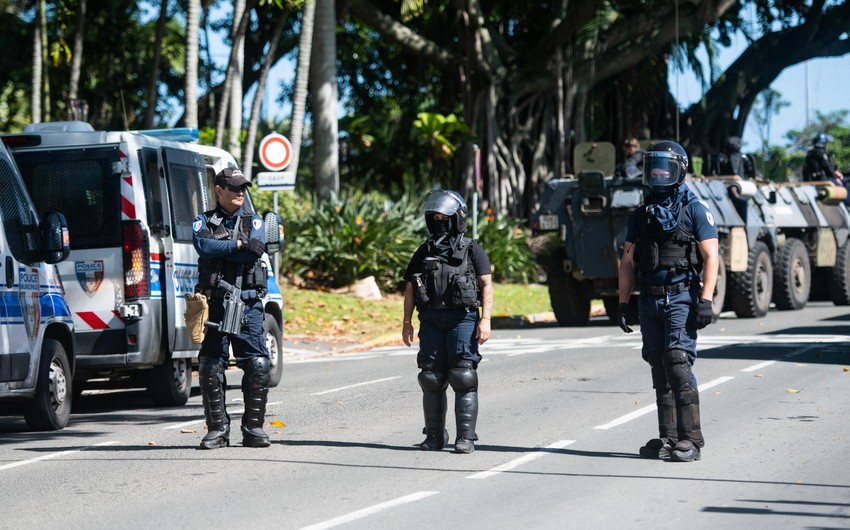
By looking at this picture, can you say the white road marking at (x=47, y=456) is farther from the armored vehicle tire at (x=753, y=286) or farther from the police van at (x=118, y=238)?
the armored vehicle tire at (x=753, y=286)

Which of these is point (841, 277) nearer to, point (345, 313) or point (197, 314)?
point (345, 313)

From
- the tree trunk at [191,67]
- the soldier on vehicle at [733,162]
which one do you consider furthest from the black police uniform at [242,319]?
the soldier on vehicle at [733,162]

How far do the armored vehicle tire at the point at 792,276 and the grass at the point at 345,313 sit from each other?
387 cm

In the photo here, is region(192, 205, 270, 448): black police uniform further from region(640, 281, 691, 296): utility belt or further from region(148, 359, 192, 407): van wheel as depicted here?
region(148, 359, 192, 407): van wheel

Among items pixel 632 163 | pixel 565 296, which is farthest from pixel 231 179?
pixel 565 296

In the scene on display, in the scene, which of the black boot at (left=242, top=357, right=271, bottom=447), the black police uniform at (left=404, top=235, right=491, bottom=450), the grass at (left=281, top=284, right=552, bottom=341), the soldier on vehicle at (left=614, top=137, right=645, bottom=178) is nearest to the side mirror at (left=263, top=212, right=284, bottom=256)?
the black boot at (left=242, top=357, right=271, bottom=447)

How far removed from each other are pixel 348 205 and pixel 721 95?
1694 cm

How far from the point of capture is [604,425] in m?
10.0

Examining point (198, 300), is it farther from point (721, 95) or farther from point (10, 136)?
point (721, 95)

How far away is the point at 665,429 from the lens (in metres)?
8.44

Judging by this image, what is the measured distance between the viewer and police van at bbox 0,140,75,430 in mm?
9914

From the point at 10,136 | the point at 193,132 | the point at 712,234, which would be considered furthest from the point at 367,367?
the point at 712,234

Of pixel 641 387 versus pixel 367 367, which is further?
A: pixel 367 367

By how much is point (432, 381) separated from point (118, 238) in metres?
3.69
